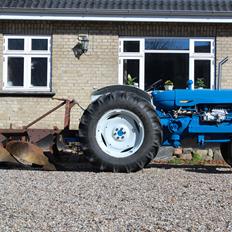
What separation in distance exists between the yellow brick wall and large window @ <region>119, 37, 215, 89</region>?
18 centimetres

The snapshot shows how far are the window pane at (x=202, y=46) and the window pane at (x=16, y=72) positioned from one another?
14.4ft

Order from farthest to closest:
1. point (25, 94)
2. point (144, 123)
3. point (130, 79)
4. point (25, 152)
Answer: point (130, 79) < point (25, 94) < point (25, 152) < point (144, 123)

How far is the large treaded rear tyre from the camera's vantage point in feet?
30.7

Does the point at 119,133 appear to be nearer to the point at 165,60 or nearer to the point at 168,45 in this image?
the point at 165,60

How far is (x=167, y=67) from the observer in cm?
1463

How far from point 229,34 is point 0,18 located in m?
5.67

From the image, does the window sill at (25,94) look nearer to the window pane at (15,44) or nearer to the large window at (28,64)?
the large window at (28,64)

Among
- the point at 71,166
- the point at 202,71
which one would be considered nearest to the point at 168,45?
the point at 202,71

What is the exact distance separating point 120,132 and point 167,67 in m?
5.44

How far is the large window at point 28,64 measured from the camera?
14.6m

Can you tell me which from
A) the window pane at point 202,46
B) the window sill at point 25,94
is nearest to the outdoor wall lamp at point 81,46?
the window sill at point 25,94

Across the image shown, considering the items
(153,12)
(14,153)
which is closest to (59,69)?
(153,12)

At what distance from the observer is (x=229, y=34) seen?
14.6m

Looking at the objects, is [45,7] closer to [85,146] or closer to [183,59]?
[183,59]
